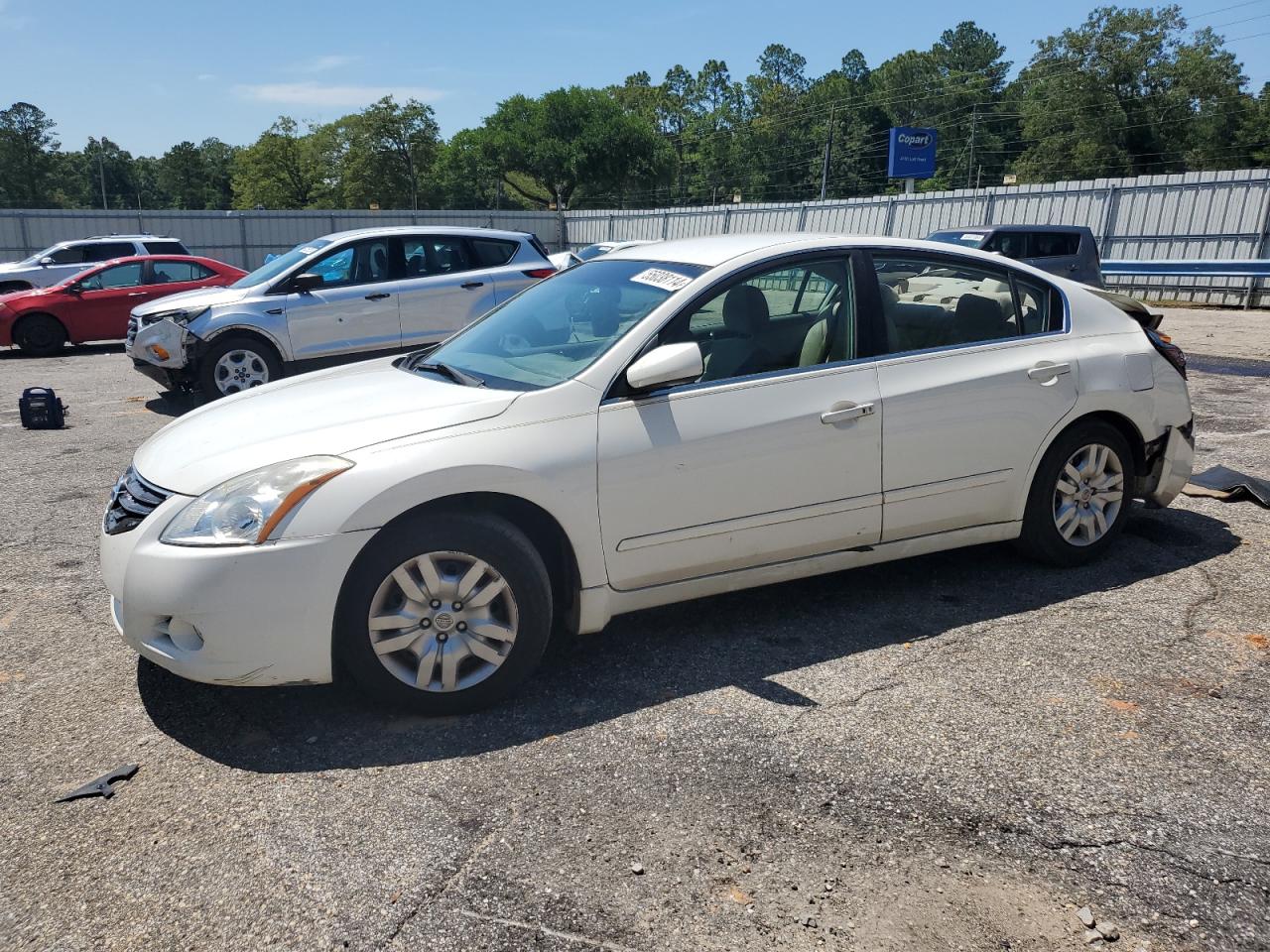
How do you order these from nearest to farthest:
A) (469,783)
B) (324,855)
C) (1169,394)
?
1. (324,855)
2. (469,783)
3. (1169,394)

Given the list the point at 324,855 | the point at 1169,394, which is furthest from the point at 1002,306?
the point at 324,855

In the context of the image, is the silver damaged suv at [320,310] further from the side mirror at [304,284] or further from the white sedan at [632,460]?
the white sedan at [632,460]

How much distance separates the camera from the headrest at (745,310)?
166 inches

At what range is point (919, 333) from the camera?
4.51m

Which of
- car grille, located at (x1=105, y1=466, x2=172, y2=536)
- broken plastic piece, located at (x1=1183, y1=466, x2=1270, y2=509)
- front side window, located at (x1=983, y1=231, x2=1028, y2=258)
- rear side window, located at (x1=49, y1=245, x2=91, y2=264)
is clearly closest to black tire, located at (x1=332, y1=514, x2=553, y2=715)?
car grille, located at (x1=105, y1=466, x2=172, y2=536)

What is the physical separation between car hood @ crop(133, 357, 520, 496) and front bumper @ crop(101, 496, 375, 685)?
0.24 m

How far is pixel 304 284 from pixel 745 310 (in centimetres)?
717

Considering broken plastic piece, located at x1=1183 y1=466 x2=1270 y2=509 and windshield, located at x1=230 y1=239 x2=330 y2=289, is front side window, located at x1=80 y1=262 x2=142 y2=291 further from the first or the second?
broken plastic piece, located at x1=1183 y1=466 x2=1270 y2=509

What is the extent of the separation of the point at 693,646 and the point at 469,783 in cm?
128

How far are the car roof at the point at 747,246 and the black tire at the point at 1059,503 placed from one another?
900 mm

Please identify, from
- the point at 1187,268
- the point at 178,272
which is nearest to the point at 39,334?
the point at 178,272

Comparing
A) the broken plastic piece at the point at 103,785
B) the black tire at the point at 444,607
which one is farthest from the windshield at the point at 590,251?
the broken plastic piece at the point at 103,785

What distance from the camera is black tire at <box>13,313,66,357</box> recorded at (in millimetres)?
15562

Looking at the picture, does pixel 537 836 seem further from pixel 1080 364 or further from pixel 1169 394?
pixel 1169 394
